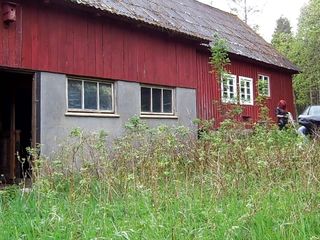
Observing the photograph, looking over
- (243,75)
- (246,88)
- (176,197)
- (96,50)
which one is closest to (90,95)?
(96,50)

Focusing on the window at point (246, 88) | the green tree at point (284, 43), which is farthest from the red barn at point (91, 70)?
the green tree at point (284, 43)

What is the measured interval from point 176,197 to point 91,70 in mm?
6388

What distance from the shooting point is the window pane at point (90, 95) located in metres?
10.9

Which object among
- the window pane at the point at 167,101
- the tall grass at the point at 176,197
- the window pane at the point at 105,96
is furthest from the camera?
the window pane at the point at 167,101

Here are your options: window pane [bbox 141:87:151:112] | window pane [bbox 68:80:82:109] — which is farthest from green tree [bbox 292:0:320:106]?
window pane [bbox 68:80:82:109]

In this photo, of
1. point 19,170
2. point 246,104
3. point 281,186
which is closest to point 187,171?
point 281,186

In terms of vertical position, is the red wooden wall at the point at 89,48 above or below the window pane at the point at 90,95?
above

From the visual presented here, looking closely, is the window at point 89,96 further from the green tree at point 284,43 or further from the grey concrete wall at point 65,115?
the green tree at point 284,43

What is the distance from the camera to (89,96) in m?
11.0

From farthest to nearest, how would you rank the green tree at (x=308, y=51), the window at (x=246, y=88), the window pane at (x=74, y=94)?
1. the green tree at (x=308, y=51)
2. the window at (x=246, y=88)
3. the window pane at (x=74, y=94)

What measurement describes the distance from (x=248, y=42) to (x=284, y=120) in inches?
346

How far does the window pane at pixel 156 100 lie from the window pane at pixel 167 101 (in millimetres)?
241

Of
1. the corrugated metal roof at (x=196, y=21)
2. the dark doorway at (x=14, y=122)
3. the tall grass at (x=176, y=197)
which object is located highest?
the corrugated metal roof at (x=196, y=21)

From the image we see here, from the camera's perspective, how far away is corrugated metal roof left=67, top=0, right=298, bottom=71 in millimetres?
12312
